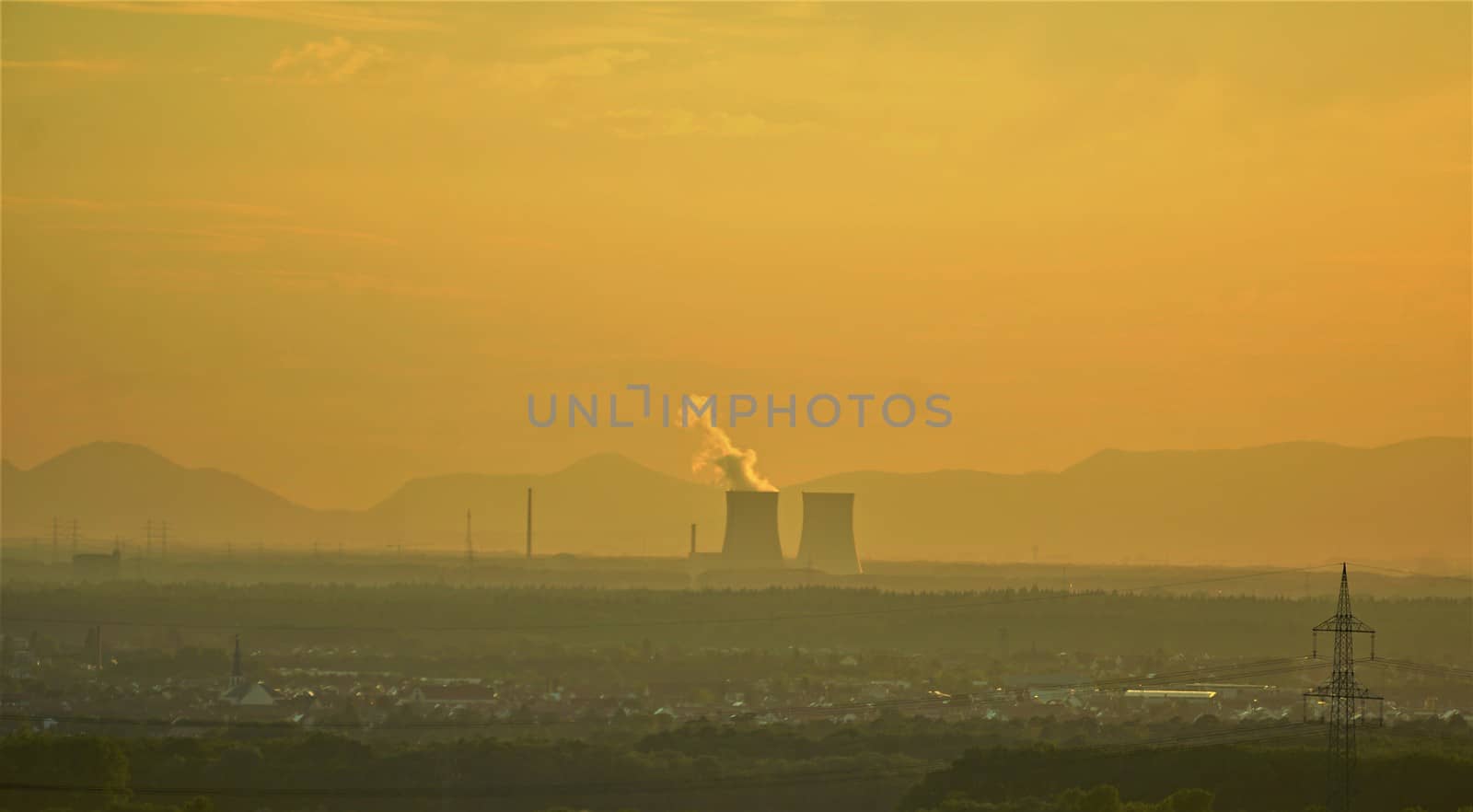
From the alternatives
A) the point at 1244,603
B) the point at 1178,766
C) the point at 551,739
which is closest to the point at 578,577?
the point at 1244,603

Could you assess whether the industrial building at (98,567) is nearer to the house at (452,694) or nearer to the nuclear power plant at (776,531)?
the nuclear power plant at (776,531)

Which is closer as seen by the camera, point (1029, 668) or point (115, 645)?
point (1029, 668)

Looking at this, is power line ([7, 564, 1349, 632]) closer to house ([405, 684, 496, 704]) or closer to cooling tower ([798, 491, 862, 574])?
cooling tower ([798, 491, 862, 574])

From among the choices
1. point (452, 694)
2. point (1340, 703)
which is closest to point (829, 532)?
point (452, 694)

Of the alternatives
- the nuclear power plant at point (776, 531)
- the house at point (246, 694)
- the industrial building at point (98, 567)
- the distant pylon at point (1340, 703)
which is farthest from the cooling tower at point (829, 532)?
the industrial building at point (98, 567)

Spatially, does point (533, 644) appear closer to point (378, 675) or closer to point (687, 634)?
point (687, 634)
